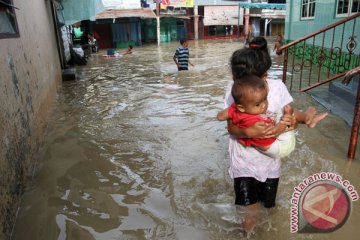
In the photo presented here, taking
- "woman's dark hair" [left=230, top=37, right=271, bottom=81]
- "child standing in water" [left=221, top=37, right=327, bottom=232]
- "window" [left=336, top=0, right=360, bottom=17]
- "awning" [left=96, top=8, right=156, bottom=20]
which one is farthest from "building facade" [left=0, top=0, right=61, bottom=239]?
"awning" [left=96, top=8, right=156, bottom=20]

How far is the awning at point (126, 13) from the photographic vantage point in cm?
2484

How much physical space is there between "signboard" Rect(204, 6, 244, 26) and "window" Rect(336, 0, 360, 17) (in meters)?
22.8

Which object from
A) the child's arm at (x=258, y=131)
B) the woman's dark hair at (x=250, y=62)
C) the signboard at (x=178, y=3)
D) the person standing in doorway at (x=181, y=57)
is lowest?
the person standing in doorway at (x=181, y=57)

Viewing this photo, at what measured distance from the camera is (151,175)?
12.0 ft

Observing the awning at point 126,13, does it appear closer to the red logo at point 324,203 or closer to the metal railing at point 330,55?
the metal railing at point 330,55

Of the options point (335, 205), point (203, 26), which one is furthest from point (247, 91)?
point (203, 26)

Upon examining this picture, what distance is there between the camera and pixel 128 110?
20.9 ft

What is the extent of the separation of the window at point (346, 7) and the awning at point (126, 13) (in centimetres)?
1860

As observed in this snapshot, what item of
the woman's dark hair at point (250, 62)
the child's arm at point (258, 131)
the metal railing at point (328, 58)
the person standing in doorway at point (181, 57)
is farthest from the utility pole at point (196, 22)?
the child's arm at point (258, 131)

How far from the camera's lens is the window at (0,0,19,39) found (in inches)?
155

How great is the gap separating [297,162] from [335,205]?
175 cm

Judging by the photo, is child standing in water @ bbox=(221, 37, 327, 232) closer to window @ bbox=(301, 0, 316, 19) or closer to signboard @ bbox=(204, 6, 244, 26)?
window @ bbox=(301, 0, 316, 19)

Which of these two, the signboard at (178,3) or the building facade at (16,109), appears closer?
the building facade at (16,109)

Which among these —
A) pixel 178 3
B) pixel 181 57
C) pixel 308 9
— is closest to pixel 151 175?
pixel 181 57
